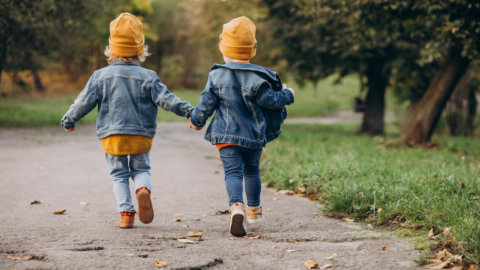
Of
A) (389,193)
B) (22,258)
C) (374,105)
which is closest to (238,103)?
(389,193)

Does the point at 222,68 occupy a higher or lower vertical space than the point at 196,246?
higher

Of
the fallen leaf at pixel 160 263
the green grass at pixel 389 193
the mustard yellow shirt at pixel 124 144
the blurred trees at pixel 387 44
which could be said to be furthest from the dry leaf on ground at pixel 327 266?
the blurred trees at pixel 387 44

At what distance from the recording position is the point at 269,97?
172 inches

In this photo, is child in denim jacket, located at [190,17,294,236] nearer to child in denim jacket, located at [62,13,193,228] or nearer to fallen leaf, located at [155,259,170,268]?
child in denim jacket, located at [62,13,193,228]

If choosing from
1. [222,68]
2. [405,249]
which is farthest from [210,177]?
[405,249]

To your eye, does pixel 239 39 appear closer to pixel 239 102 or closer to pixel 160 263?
pixel 239 102

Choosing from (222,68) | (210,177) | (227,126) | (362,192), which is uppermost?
(222,68)

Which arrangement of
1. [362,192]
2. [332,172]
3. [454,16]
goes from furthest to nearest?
[454,16] → [332,172] → [362,192]

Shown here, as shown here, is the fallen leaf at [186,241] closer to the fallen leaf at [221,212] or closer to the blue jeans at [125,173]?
the blue jeans at [125,173]

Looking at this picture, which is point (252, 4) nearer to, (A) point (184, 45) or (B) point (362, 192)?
(B) point (362, 192)

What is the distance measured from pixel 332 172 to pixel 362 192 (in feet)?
4.28

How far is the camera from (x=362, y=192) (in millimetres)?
5234

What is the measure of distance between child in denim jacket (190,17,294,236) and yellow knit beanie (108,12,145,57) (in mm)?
731

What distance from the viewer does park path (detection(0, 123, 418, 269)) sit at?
3.54m
